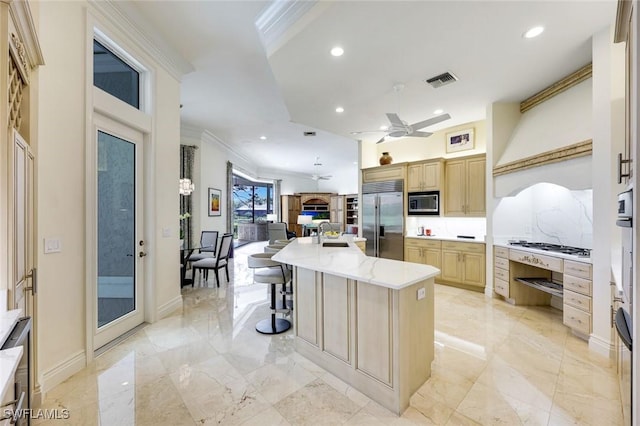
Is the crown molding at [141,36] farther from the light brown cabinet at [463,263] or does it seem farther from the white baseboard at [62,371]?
the light brown cabinet at [463,263]

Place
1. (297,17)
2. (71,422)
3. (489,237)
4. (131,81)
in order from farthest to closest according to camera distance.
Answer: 1. (489,237)
2. (131,81)
3. (297,17)
4. (71,422)

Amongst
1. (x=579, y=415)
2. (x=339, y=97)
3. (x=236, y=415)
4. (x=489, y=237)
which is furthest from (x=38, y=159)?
(x=489, y=237)

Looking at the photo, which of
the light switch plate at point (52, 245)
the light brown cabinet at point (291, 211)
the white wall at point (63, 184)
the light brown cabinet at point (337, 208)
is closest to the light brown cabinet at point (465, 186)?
the white wall at point (63, 184)

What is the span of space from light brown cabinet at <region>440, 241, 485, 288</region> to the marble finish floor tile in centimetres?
134

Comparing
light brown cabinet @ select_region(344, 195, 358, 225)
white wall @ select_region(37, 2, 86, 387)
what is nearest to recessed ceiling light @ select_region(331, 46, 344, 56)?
white wall @ select_region(37, 2, 86, 387)

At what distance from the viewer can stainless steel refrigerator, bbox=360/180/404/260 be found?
571cm

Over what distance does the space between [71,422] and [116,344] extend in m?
1.08

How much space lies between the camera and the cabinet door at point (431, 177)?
5270mm

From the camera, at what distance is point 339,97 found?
401cm

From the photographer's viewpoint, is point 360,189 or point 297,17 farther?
point 360,189

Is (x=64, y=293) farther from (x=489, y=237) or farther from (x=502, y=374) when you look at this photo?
(x=489, y=237)

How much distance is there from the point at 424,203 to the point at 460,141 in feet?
4.55

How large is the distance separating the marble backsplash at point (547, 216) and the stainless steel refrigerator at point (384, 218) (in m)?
1.82

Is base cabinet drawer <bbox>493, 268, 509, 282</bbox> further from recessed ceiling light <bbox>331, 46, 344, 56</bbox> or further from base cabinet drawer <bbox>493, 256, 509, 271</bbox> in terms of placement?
recessed ceiling light <bbox>331, 46, 344, 56</bbox>
